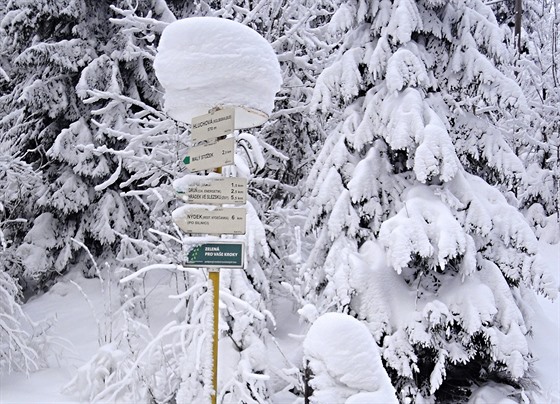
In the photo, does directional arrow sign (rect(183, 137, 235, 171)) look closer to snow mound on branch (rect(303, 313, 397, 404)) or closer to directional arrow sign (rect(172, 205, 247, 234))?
directional arrow sign (rect(172, 205, 247, 234))

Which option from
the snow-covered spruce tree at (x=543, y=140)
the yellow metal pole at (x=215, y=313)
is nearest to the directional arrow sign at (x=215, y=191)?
the yellow metal pole at (x=215, y=313)

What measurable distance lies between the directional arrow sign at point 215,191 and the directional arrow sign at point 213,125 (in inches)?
10.5

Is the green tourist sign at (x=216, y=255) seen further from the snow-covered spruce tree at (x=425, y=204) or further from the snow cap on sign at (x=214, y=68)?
the snow-covered spruce tree at (x=425, y=204)

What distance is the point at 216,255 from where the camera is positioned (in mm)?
3135

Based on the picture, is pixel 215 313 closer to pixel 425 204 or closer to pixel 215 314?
pixel 215 314

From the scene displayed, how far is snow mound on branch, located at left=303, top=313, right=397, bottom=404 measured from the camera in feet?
6.13

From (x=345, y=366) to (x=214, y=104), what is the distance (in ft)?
6.57

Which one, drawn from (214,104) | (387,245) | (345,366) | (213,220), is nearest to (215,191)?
(213,220)

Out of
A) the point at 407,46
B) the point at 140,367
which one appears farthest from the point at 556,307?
the point at 140,367

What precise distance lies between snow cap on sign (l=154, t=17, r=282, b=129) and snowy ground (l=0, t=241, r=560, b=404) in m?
2.32

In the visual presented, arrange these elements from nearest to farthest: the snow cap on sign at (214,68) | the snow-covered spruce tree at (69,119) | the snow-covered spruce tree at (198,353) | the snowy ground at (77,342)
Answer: the snow cap on sign at (214,68)
the snow-covered spruce tree at (198,353)
the snowy ground at (77,342)
the snow-covered spruce tree at (69,119)

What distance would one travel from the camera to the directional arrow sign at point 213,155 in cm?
318

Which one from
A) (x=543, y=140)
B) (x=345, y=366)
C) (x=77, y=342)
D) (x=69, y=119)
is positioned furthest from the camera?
(x=543, y=140)

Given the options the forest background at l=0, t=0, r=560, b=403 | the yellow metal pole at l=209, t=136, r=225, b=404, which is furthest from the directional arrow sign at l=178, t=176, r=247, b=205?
the forest background at l=0, t=0, r=560, b=403
